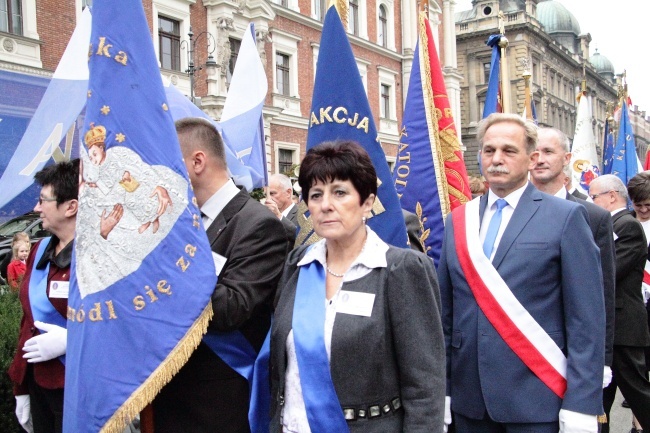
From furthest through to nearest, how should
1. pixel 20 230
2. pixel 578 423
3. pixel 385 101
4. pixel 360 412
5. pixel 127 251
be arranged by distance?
pixel 385 101 < pixel 20 230 < pixel 578 423 < pixel 127 251 < pixel 360 412

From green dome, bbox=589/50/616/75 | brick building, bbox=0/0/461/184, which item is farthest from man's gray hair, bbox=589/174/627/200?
green dome, bbox=589/50/616/75

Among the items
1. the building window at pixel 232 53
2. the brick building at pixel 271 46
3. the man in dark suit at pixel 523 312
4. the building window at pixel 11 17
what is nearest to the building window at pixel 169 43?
the brick building at pixel 271 46

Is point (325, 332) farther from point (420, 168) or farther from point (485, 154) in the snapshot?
point (420, 168)

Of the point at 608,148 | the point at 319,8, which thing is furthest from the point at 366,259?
the point at 319,8

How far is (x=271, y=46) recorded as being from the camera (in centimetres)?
2378

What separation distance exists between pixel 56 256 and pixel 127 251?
1023mm

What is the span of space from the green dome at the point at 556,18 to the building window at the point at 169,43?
58071mm

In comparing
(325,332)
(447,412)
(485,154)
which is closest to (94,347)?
(325,332)

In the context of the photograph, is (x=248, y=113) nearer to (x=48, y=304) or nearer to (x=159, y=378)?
(x=48, y=304)

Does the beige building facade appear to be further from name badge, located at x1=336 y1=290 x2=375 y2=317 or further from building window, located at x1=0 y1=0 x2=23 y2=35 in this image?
name badge, located at x1=336 y1=290 x2=375 y2=317

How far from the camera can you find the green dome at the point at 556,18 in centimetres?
6950

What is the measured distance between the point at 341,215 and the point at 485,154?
3.25ft

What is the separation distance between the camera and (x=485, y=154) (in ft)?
9.52

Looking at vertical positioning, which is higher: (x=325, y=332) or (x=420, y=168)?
(x=420, y=168)
